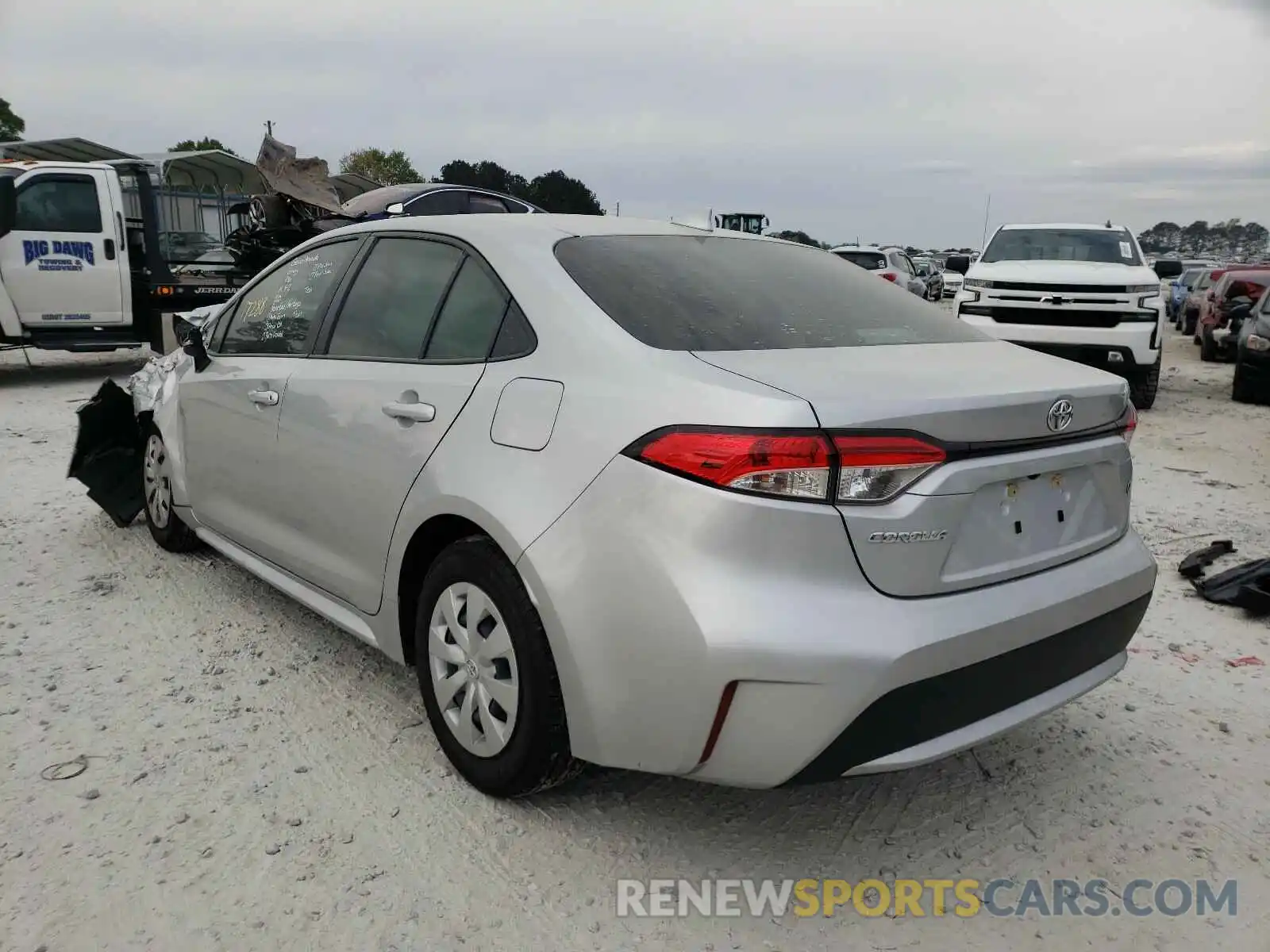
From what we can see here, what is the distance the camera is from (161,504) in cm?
471

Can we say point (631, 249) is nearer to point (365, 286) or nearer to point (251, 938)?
point (365, 286)

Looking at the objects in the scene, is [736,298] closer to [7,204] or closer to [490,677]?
[490,677]

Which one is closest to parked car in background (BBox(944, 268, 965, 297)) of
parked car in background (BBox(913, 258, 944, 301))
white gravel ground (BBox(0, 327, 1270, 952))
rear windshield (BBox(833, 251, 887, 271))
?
parked car in background (BBox(913, 258, 944, 301))

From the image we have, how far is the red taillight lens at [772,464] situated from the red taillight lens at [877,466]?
4 centimetres

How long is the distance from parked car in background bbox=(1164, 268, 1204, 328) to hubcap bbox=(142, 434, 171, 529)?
24491 millimetres

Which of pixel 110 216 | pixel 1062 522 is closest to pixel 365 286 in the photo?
pixel 1062 522

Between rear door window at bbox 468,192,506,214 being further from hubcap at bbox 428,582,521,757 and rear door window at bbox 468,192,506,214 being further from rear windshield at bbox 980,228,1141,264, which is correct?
hubcap at bbox 428,582,521,757

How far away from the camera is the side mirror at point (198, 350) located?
13.5 feet

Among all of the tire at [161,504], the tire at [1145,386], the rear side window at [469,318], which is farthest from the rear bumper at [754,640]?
the tire at [1145,386]

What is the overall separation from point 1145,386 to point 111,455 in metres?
9.27

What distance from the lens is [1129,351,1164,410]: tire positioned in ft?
32.3

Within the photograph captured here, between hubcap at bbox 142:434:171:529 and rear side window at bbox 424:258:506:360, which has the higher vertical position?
rear side window at bbox 424:258:506:360

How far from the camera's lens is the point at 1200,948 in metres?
2.23

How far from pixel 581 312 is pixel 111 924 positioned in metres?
1.81
